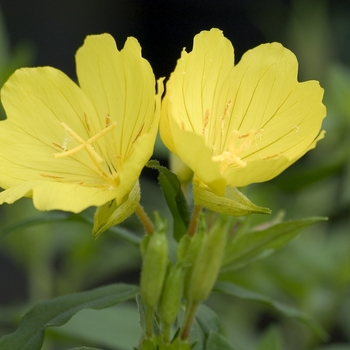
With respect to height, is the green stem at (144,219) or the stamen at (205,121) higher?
the stamen at (205,121)

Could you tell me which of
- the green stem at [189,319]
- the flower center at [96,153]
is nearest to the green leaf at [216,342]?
the green stem at [189,319]

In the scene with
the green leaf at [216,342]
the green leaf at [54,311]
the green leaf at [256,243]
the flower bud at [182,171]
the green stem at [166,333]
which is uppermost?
the flower bud at [182,171]

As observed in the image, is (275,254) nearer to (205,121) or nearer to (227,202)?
(205,121)

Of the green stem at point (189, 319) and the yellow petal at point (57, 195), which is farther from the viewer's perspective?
the green stem at point (189, 319)

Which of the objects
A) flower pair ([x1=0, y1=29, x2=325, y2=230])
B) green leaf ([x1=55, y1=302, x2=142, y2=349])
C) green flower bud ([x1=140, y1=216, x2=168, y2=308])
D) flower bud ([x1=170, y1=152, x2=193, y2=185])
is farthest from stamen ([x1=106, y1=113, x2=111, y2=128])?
green leaf ([x1=55, y1=302, x2=142, y2=349])

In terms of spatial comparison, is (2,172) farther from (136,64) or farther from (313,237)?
(313,237)

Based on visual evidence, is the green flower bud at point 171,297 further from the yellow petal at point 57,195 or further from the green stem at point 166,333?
the yellow petal at point 57,195

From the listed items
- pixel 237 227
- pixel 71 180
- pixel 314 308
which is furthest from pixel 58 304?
pixel 314 308

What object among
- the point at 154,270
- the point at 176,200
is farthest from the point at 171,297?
the point at 176,200
